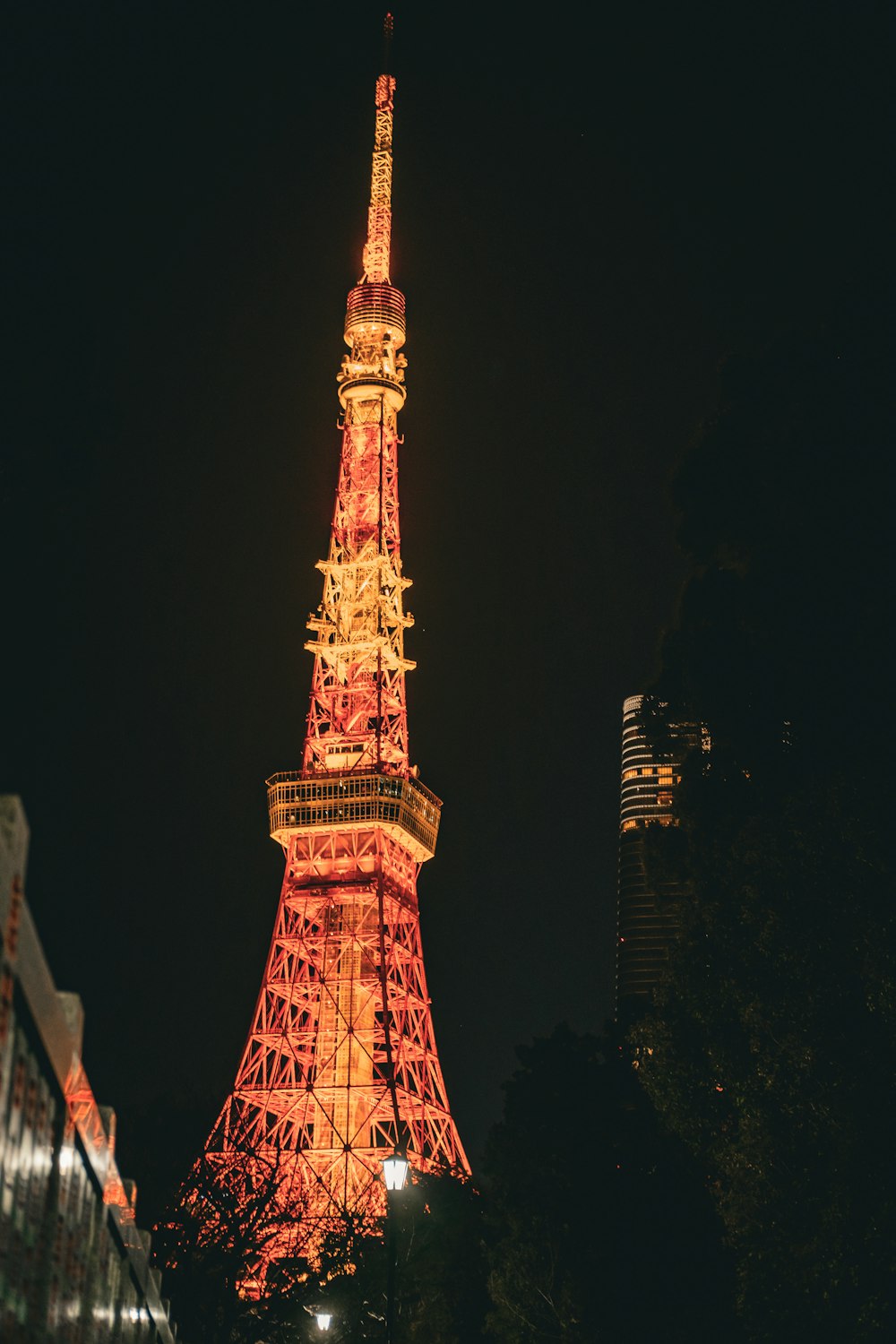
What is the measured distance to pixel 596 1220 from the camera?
103ft

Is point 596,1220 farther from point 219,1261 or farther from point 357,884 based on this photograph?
point 357,884

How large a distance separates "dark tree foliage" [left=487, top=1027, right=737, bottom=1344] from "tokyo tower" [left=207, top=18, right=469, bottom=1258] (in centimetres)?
2105

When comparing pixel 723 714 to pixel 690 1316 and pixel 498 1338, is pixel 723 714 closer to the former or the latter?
pixel 690 1316

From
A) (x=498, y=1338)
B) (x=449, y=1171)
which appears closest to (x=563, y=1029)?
(x=498, y=1338)

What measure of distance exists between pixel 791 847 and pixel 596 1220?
1740 cm

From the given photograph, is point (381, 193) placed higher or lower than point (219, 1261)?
higher

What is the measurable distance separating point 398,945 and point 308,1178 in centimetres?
1129

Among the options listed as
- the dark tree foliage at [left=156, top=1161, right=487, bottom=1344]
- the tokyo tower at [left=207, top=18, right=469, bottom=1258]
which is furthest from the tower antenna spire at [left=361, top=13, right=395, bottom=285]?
the dark tree foliage at [left=156, top=1161, right=487, bottom=1344]

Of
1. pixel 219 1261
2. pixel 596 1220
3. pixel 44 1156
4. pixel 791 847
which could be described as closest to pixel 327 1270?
pixel 219 1261

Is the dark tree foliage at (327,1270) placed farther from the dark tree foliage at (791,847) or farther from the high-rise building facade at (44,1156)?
the high-rise building facade at (44,1156)

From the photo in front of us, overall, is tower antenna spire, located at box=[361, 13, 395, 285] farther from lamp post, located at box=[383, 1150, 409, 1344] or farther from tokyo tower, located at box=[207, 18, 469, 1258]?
lamp post, located at box=[383, 1150, 409, 1344]

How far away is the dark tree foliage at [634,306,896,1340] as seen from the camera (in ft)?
51.1

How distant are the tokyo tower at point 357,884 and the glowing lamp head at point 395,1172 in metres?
38.2

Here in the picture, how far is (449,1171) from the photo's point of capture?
5703 cm
